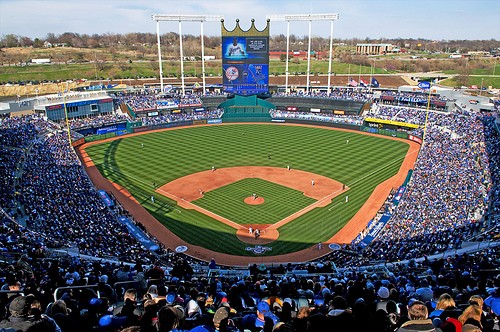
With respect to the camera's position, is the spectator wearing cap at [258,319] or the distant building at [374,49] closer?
the spectator wearing cap at [258,319]

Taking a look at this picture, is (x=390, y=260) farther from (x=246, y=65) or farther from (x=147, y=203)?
(x=246, y=65)

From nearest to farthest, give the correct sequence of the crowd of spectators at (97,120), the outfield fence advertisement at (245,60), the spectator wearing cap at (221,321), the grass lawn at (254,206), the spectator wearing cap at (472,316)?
the spectator wearing cap at (472,316)
the spectator wearing cap at (221,321)
the grass lawn at (254,206)
the crowd of spectators at (97,120)
the outfield fence advertisement at (245,60)

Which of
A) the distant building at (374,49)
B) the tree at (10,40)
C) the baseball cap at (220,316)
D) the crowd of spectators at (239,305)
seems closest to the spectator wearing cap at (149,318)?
the crowd of spectators at (239,305)

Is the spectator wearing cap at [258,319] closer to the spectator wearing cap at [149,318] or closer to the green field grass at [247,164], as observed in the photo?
the spectator wearing cap at [149,318]

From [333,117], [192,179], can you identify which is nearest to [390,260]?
[192,179]

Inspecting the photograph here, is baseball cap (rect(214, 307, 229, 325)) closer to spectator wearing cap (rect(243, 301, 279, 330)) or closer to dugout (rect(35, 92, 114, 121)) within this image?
spectator wearing cap (rect(243, 301, 279, 330))

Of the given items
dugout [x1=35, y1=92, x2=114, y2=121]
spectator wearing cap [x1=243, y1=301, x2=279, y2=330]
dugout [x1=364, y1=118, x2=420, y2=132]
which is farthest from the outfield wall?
spectator wearing cap [x1=243, y1=301, x2=279, y2=330]
